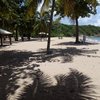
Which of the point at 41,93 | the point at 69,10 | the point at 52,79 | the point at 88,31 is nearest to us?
the point at 41,93

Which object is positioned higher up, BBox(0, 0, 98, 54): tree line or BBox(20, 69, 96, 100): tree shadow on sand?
BBox(0, 0, 98, 54): tree line

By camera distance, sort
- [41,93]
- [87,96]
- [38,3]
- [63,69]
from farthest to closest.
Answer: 1. [38,3]
2. [63,69]
3. [41,93]
4. [87,96]

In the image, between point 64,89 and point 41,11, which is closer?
point 64,89

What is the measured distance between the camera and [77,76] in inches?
483

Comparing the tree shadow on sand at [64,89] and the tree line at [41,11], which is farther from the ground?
the tree line at [41,11]

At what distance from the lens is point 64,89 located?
1000 cm

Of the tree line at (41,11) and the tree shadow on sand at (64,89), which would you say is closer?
the tree shadow on sand at (64,89)

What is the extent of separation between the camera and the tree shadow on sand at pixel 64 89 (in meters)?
8.99

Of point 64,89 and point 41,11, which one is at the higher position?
point 41,11

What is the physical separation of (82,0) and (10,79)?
25.9 meters

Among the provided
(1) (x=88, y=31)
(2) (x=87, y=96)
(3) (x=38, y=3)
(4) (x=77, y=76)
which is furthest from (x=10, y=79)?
(1) (x=88, y=31)

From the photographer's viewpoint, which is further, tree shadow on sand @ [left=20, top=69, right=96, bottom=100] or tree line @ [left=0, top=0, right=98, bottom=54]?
tree line @ [left=0, top=0, right=98, bottom=54]

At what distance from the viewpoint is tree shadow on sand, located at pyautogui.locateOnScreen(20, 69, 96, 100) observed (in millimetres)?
8992

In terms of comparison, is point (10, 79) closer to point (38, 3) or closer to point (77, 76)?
point (77, 76)
